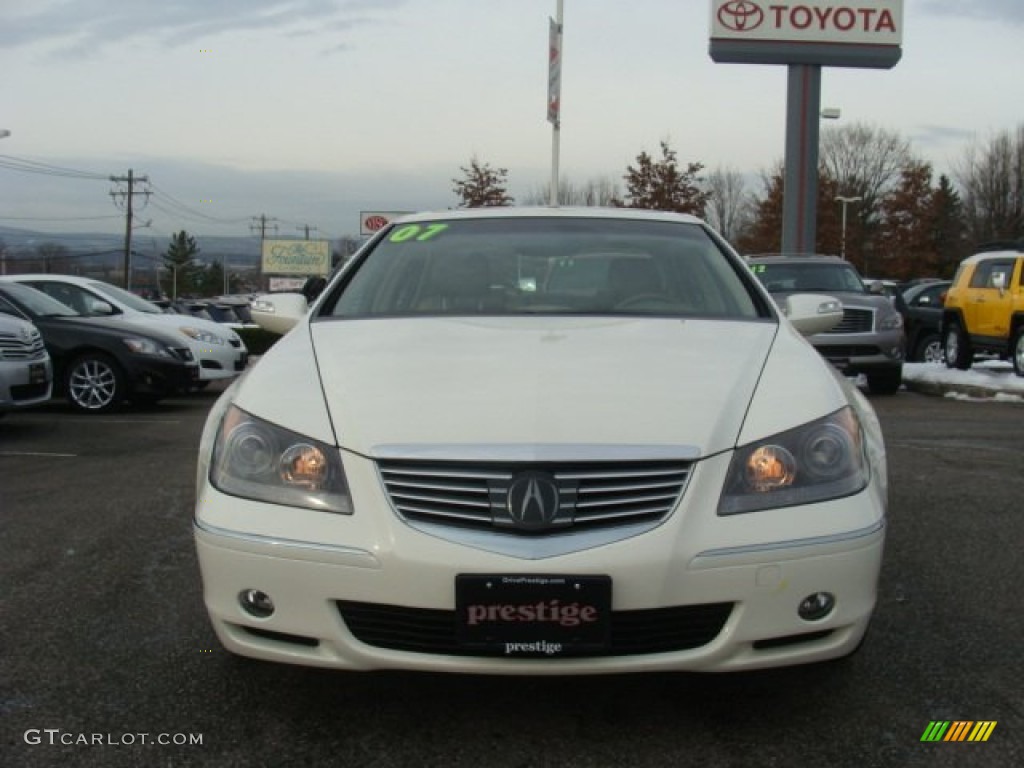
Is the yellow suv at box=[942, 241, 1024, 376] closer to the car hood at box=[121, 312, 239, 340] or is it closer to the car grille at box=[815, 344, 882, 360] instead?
the car grille at box=[815, 344, 882, 360]

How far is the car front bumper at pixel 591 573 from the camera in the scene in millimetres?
2400

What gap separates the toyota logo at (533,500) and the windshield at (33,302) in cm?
982

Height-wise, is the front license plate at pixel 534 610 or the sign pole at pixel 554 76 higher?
the sign pole at pixel 554 76

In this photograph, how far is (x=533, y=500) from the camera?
2439 mm

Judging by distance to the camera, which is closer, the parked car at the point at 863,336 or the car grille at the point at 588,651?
the car grille at the point at 588,651

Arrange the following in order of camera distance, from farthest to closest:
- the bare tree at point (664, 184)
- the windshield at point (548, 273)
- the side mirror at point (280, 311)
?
the bare tree at point (664, 184) < the side mirror at point (280, 311) < the windshield at point (548, 273)

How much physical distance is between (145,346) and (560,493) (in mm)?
9358

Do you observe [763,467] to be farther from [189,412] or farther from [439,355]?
[189,412]

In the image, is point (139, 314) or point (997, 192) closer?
point (139, 314)

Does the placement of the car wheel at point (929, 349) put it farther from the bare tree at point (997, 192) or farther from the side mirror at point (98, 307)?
the bare tree at point (997, 192)

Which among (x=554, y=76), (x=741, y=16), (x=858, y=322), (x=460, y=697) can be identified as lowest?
(x=460, y=697)

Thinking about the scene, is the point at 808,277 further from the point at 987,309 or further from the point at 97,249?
the point at 97,249

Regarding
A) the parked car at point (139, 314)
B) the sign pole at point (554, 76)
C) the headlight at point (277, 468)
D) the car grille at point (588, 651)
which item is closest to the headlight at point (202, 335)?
the parked car at point (139, 314)

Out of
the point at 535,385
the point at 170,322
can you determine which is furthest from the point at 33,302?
the point at 535,385
